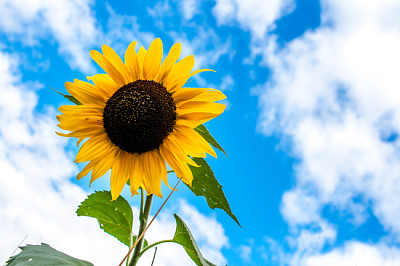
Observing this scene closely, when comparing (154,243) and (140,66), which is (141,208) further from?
(140,66)

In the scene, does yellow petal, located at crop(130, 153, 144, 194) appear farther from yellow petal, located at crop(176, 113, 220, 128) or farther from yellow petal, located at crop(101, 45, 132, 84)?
yellow petal, located at crop(101, 45, 132, 84)

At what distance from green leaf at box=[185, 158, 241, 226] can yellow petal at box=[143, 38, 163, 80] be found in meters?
0.42

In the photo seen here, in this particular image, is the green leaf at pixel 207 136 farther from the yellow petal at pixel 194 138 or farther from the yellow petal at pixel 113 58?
the yellow petal at pixel 113 58

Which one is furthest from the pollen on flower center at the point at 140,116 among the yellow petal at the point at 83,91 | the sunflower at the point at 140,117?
the yellow petal at the point at 83,91

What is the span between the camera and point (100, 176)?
150cm

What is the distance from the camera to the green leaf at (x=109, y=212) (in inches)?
65.9

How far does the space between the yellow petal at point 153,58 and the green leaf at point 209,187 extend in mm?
421

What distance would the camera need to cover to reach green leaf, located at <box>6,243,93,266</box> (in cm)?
126

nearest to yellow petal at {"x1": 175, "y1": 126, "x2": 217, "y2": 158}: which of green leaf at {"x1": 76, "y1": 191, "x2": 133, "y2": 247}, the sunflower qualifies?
the sunflower

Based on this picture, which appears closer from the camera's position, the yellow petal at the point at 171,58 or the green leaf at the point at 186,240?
the green leaf at the point at 186,240

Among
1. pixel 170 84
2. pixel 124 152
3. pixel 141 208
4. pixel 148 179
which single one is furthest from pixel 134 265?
pixel 170 84

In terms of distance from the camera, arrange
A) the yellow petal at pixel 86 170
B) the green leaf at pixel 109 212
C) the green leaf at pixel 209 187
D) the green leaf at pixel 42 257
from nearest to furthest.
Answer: the green leaf at pixel 42 257 < the green leaf at pixel 209 187 < the yellow petal at pixel 86 170 < the green leaf at pixel 109 212

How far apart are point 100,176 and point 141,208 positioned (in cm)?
22

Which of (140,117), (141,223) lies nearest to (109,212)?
(141,223)
